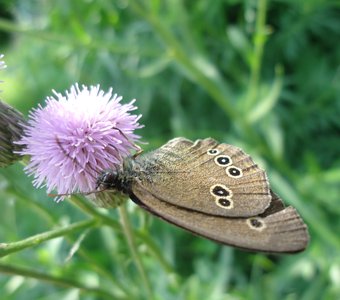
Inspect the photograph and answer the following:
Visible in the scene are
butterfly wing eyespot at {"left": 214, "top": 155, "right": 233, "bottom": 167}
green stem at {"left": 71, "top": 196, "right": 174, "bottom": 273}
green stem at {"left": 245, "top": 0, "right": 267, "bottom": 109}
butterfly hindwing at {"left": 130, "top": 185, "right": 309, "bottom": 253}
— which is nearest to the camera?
butterfly hindwing at {"left": 130, "top": 185, "right": 309, "bottom": 253}

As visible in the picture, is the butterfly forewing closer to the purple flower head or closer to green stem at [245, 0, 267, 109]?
the purple flower head

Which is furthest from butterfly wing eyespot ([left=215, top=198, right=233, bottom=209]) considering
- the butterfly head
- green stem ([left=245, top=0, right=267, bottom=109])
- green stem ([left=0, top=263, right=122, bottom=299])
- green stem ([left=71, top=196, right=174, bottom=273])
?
green stem ([left=245, top=0, right=267, bottom=109])

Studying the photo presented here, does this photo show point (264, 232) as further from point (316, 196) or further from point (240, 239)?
point (316, 196)

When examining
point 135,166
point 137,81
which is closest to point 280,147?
point 137,81

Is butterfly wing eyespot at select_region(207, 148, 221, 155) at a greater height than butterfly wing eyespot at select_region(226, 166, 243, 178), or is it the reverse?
butterfly wing eyespot at select_region(207, 148, 221, 155)

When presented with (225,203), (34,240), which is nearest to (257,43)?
(225,203)

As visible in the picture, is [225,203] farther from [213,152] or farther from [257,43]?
[257,43]
